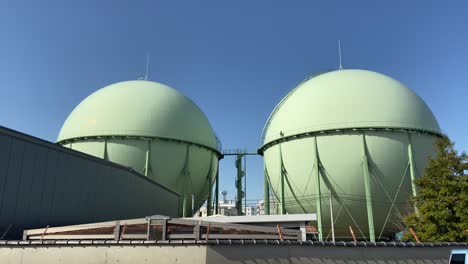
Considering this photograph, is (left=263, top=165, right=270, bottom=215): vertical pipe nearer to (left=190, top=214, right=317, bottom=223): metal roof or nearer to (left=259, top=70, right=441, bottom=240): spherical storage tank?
(left=259, top=70, right=441, bottom=240): spherical storage tank

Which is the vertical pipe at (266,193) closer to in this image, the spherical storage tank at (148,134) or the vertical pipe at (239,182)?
the spherical storage tank at (148,134)

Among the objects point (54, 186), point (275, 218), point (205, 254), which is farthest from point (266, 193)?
point (205, 254)

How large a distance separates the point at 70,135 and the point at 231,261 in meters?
22.3

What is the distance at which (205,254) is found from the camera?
802cm

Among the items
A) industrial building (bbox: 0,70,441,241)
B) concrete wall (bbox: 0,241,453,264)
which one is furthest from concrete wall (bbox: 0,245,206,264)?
industrial building (bbox: 0,70,441,241)

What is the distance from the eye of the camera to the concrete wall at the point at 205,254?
8219 mm

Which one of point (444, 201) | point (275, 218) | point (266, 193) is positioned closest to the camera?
point (444, 201)

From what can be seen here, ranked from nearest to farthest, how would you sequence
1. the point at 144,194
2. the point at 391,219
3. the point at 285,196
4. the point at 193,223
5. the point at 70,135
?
the point at 193,223 < the point at 144,194 < the point at 391,219 < the point at 285,196 < the point at 70,135

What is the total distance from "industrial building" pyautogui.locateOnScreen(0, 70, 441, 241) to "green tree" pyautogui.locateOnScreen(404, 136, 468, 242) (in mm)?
4973

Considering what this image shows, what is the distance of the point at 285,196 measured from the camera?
25.0 metres

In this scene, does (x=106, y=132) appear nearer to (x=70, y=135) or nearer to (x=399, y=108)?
(x=70, y=135)

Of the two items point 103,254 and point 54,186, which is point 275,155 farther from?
point 103,254

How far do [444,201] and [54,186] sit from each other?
51.0 feet

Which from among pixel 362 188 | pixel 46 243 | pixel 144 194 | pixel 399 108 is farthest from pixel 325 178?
pixel 46 243
